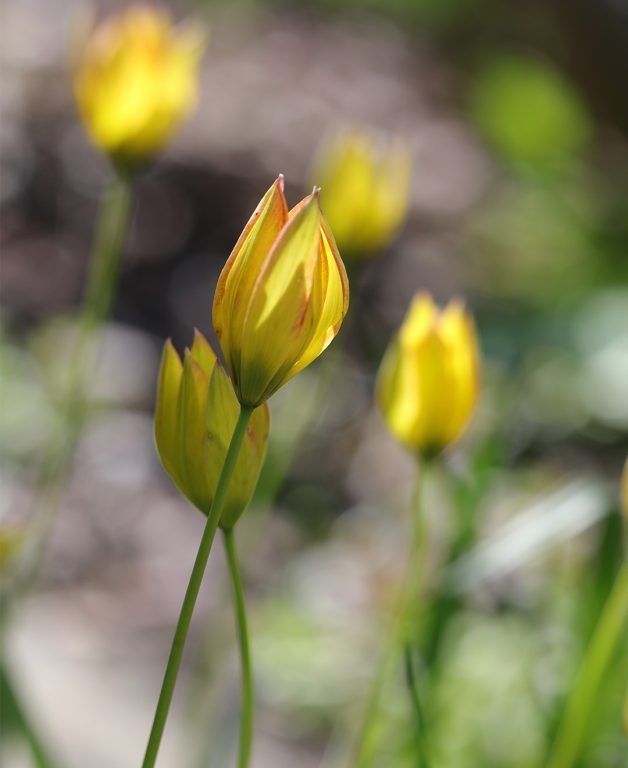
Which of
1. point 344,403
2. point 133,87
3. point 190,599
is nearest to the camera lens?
point 190,599

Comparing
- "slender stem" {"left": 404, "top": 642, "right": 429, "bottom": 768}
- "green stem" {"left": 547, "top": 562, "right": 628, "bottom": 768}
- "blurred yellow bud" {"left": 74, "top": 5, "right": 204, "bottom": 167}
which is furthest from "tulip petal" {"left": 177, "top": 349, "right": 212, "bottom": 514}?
"blurred yellow bud" {"left": 74, "top": 5, "right": 204, "bottom": 167}

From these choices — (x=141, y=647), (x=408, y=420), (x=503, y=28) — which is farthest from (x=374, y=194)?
(x=503, y=28)

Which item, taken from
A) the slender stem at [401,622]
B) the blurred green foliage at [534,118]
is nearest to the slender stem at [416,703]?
the slender stem at [401,622]

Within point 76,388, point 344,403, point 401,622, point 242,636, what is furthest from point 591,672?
point 344,403

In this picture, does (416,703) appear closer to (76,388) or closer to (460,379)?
(460,379)

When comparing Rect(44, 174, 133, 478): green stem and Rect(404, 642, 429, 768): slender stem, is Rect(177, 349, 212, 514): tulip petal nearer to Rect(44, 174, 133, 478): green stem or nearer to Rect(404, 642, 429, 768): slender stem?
Rect(404, 642, 429, 768): slender stem

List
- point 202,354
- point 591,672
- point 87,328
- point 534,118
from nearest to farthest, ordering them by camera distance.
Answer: point 202,354
point 591,672
point 87,328
point 534,118
